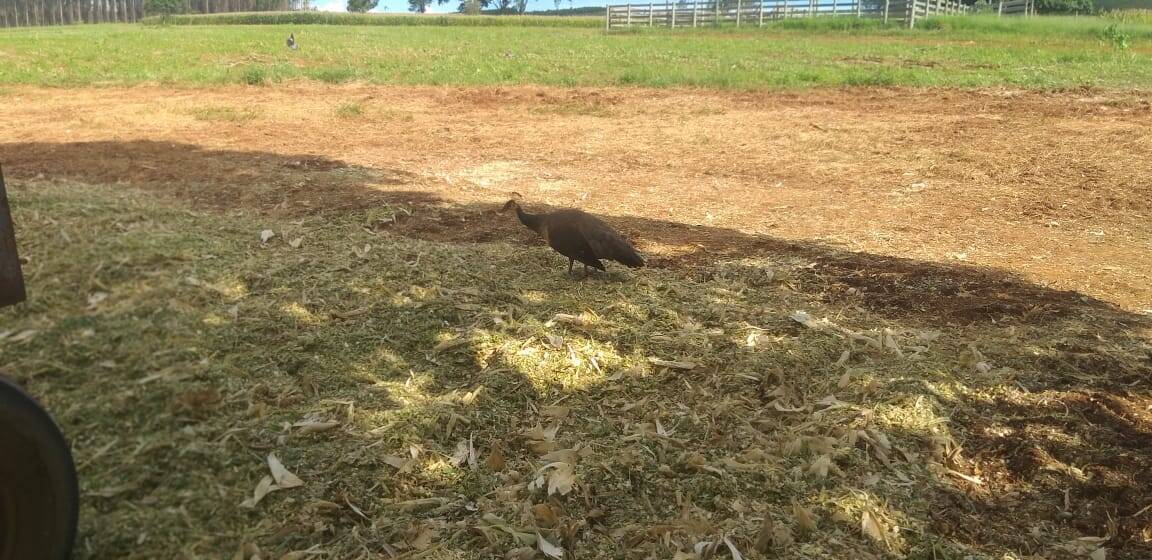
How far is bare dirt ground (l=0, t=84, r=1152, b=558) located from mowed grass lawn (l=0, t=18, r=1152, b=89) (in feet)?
5.31

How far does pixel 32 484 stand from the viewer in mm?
2332

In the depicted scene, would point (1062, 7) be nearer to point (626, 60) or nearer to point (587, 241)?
point (626, 60)

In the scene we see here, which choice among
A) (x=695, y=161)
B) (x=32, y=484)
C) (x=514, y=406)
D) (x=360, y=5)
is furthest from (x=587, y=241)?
(x=360, y=5)

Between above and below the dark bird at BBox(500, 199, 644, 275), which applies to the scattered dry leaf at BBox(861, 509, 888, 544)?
below

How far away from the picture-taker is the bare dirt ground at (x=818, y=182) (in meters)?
3.84

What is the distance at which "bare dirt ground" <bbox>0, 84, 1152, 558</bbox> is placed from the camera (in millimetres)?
3840

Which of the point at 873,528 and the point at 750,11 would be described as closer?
the point at 873,528

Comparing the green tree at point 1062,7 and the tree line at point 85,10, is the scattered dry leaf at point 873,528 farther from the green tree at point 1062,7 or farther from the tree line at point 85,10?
the tree line at point 85,10

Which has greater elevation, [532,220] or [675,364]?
[532,220]

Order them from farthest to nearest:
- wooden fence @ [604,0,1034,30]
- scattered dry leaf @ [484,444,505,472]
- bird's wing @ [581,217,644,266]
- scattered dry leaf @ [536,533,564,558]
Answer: wooden fence @ [604,0,1034,30]
bird's wing @ [581,217,644,266]
scattered dry leaf @ [484,444,505,472]
scattered dry leaf @ [536,533,564,558]

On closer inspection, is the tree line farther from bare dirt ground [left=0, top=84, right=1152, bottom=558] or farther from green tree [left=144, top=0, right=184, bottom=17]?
→ bare dirt ground [left=0, top=84, right=1152, bottom=558]

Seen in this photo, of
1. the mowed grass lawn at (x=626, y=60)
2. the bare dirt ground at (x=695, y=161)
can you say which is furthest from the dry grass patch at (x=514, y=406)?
the mowed grass lawn at (x=626, y=60)

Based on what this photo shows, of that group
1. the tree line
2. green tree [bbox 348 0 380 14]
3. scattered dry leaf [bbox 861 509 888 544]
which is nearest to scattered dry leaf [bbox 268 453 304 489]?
scattered dry leaf [bbox 861 509 888 544]

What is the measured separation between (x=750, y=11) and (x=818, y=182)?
3402cm
